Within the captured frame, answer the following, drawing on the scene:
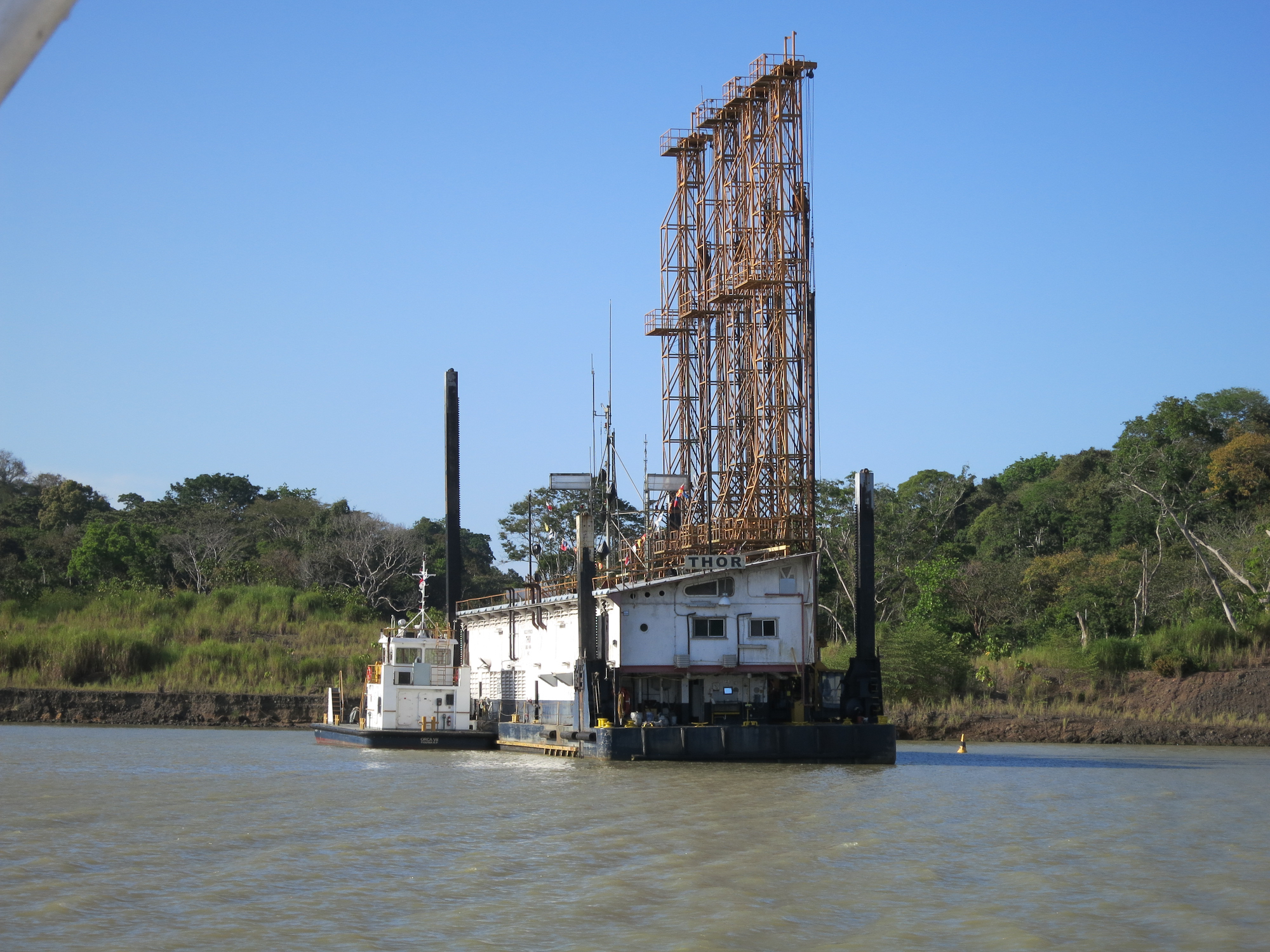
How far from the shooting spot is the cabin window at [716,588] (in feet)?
111

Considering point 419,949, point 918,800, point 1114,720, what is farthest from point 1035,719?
point 419,949

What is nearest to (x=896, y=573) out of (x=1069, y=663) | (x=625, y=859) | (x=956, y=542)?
(x=956, y=542)

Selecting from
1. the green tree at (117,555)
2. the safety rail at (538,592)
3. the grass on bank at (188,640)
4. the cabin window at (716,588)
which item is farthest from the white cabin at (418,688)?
the green tree at (117,555)

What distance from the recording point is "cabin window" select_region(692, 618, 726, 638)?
33812 millimetres

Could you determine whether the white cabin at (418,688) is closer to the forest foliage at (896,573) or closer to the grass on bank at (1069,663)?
the forest foliage at (896,573)

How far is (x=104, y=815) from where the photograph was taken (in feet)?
68.8

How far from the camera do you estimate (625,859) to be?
1741cm

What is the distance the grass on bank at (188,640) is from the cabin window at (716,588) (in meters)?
26.4

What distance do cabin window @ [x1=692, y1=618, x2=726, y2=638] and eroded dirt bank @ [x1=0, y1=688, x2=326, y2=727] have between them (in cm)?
2439

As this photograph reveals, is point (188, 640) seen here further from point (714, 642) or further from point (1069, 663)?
point (1069, 663)

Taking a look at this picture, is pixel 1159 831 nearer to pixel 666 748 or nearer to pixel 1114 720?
pixel 666 748

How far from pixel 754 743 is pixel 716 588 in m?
4.25

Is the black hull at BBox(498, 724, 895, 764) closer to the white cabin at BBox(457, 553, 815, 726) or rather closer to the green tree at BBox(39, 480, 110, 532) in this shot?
the white cabin at BBox(457, 553, 815, 726)

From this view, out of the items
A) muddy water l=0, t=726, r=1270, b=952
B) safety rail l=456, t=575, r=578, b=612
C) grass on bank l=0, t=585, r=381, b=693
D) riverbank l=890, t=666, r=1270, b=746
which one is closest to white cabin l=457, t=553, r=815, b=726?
muddy water l=0, t=726, r=1270, b=952
